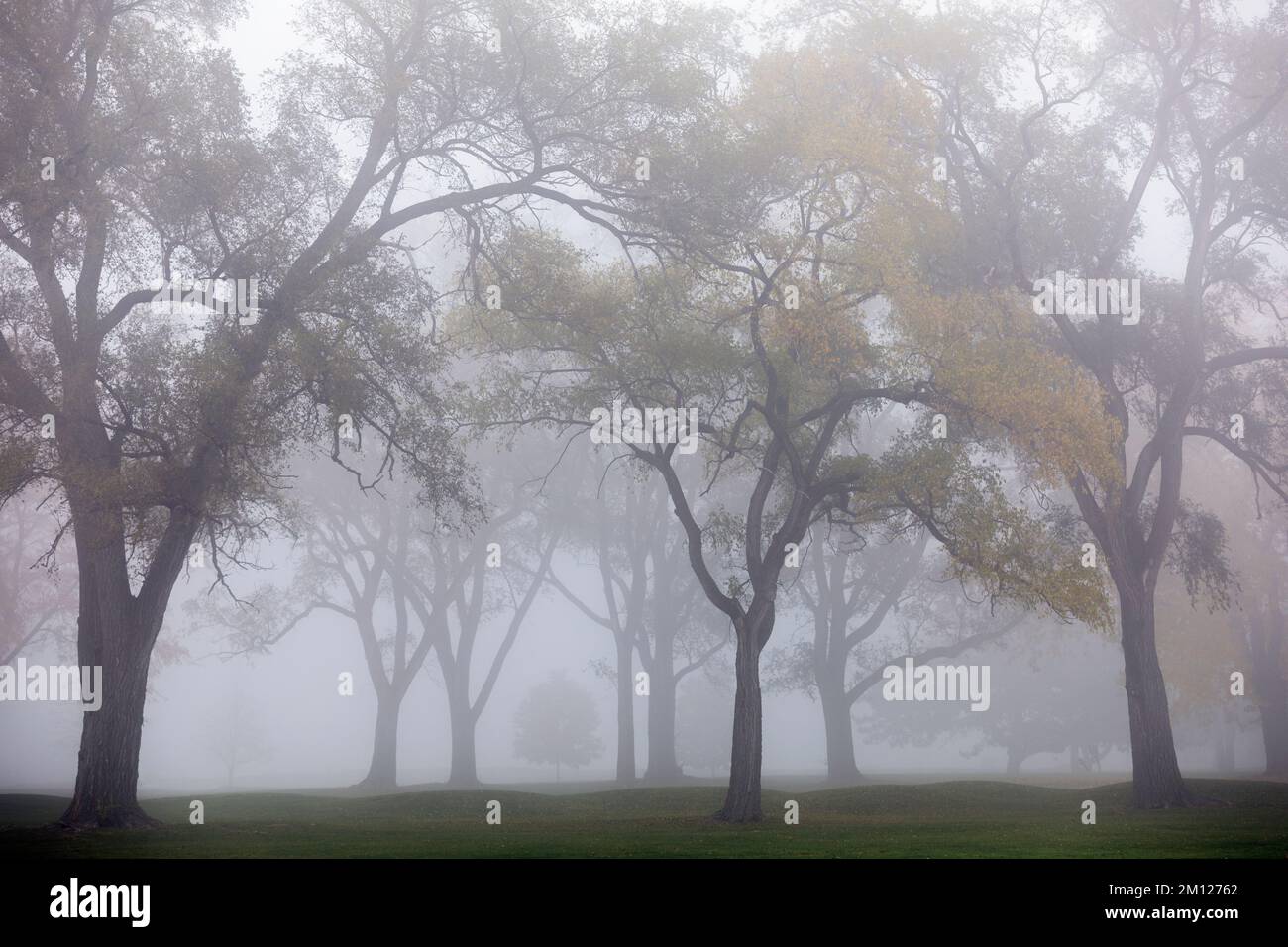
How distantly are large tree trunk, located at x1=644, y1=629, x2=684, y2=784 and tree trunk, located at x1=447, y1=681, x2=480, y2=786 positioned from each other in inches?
286

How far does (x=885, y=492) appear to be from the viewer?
2353 cm

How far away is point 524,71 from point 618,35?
2.56m

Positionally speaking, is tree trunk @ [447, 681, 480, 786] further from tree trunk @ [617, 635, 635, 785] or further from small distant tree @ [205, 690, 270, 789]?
small distant tree @ [205, 690, 270, 789]

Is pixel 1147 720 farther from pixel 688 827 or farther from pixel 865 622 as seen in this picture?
pixel 865 622

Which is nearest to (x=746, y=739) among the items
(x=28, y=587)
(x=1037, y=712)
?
(x=28, y=587)

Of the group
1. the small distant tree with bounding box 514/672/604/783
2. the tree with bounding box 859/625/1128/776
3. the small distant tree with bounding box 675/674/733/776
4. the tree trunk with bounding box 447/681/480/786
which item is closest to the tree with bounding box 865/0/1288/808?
the tree trunk with bounding box 447/681/480/786

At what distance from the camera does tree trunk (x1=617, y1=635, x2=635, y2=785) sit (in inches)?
1750

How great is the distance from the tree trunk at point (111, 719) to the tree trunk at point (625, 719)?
79.9 feet

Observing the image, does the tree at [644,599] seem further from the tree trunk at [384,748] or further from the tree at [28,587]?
the tree at [28,587]

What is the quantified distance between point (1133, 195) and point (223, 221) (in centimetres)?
2197

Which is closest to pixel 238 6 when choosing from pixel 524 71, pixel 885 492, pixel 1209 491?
pixel 524 71

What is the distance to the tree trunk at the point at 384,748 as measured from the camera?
42.7 m

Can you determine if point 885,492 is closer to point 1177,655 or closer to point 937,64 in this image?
point 937,64
